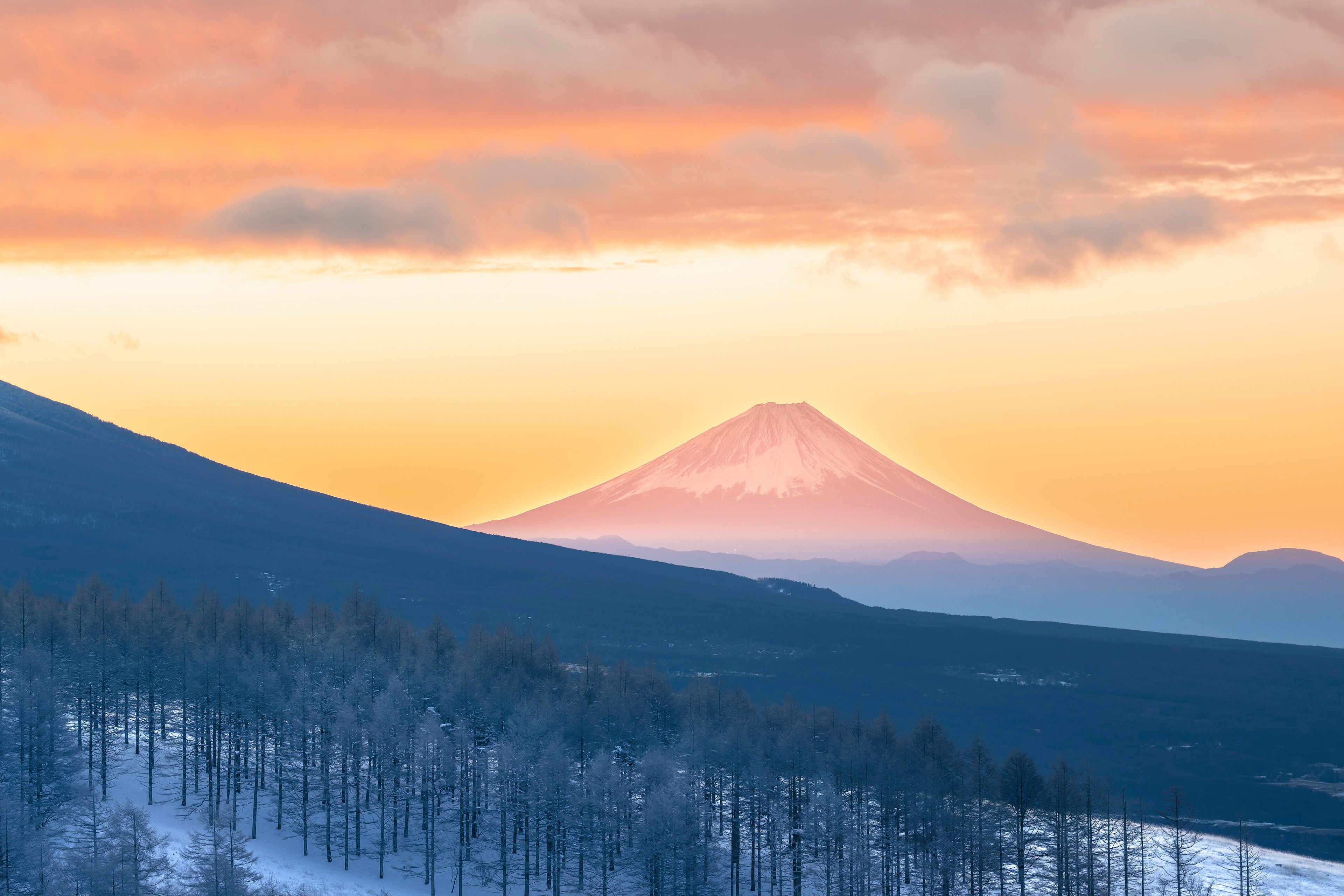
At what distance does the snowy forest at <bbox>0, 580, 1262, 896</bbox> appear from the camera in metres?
97.6

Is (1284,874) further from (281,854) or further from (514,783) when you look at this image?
(281,854)

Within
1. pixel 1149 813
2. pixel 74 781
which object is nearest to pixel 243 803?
pixel 74 781

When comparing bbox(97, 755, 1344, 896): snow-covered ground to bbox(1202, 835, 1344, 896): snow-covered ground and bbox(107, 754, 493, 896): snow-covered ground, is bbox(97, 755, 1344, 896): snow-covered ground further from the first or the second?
bbox(1202, 835, 1344, 896): snow-covered ground

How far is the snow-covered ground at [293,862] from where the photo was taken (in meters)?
92.4

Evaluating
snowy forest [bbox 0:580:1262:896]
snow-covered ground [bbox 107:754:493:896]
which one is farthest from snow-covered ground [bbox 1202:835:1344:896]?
snow-covered ground [bbox 107:754:493:896]

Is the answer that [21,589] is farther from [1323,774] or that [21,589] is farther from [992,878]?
[1323,774]

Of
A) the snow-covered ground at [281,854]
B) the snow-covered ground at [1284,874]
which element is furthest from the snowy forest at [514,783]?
the snow-covered ground at [1284,874]

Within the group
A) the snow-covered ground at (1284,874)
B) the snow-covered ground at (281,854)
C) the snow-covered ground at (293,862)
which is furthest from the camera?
the snow-covered ground at (1284,874)

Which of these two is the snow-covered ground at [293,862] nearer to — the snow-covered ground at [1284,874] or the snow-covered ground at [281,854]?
the snow-covered ground at [281,854]

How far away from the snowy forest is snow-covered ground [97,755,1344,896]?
1.14 ft

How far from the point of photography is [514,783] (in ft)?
341

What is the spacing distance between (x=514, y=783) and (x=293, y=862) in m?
17.8

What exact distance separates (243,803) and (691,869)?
3864cm

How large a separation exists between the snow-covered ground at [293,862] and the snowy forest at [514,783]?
0.35 m
